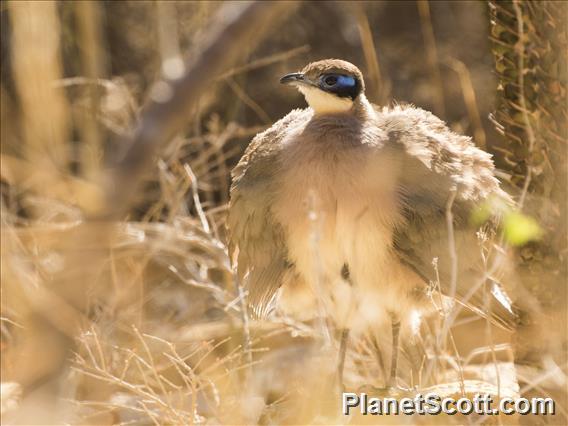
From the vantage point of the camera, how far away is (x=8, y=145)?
23.3 ft

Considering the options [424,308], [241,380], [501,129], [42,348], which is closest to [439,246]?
[424,308]

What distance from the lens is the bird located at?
3867 mm

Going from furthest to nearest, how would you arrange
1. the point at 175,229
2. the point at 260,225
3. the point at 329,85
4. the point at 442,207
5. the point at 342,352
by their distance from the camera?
1. the point at 175,229
2. the point at 342,352
3. the point at 329,85
4. the point at 260,225
5. the point at 442,207

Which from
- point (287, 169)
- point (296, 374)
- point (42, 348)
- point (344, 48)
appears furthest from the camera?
point (344, 48)

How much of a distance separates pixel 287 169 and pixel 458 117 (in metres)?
4.29

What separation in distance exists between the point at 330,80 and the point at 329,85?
34 millimetres

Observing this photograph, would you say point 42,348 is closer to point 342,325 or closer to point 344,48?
point 342,325

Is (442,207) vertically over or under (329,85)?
under

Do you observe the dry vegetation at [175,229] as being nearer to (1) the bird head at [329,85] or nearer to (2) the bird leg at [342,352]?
(2) the bird leg at [342,352]

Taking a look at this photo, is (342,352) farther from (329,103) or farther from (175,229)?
(175,229)

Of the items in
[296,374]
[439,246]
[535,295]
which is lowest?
[296,374]

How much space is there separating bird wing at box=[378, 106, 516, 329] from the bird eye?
291 mm

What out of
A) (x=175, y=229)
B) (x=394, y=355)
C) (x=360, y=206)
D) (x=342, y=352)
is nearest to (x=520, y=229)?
(x=360, y=206)

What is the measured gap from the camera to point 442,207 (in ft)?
13.1
